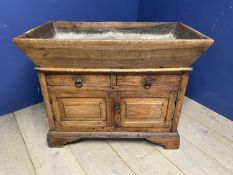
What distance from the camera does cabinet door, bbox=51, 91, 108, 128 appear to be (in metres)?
1.23

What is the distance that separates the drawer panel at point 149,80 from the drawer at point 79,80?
3.1 inches

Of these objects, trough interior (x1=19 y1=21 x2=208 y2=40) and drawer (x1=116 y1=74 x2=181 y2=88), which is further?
trough interior (x1=19 y1=21 x2=208 y2=40)

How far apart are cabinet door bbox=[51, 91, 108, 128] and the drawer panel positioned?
0.14 meters

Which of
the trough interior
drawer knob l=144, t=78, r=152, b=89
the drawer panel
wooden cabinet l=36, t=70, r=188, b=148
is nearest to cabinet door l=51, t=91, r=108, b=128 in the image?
wooden cabinet l=36, t=70, r=188, b=148

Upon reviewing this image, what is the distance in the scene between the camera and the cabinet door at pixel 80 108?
1.23 m

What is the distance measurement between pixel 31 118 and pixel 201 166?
123cm

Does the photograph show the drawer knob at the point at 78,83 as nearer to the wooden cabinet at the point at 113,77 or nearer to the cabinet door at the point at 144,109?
the wooden cabinet at the point at 113,77

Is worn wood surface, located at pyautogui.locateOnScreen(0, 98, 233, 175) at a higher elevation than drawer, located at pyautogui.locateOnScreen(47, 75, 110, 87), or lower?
lower

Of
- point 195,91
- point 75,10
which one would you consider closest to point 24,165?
point 75,10

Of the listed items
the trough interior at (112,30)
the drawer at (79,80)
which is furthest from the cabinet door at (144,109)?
the trough interior at (112,30)

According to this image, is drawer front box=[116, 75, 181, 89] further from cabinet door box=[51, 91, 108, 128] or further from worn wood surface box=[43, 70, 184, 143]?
cabinet door box=[51, 91, 108, 128]

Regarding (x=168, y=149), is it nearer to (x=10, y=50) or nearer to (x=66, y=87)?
(x=66, y=87)

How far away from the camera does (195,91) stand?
72.2 inches

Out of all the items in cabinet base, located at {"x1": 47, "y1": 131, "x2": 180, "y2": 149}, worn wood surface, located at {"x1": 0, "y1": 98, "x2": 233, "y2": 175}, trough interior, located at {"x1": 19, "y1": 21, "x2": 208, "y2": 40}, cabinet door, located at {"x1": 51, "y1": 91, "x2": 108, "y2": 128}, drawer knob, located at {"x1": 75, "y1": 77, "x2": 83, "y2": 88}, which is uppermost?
trough interior, located at {"x1": 19, "y1": 21, "x2": 208, "y2": 40}
